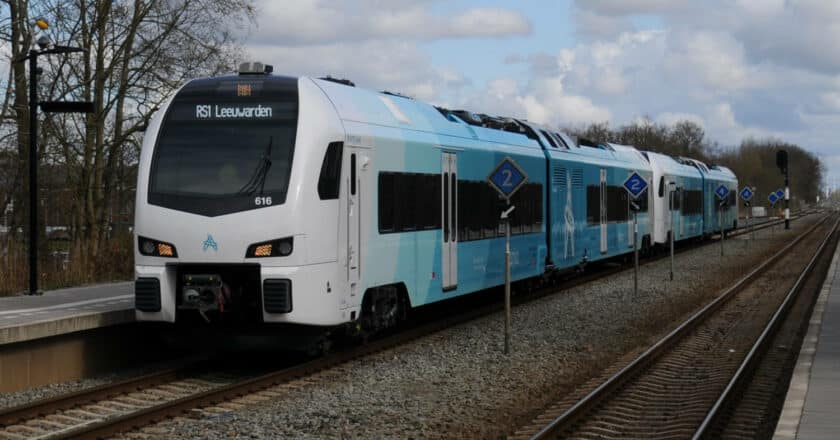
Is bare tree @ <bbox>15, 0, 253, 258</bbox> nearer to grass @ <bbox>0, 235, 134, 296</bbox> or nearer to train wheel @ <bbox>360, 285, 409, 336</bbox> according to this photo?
grass @ <bbox>0, 235, 134, 296</bbox>

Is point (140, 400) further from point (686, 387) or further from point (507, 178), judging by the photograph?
point (686, 387)

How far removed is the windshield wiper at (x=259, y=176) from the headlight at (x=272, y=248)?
0.57 m

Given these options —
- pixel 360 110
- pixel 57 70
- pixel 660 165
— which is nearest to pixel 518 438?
pixel 360 110

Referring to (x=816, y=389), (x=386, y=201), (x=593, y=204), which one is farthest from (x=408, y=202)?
(x=593, y=204)

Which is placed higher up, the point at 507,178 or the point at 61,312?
the point at 507,178

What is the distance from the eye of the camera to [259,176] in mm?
12133

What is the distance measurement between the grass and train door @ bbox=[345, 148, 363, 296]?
6.94 m

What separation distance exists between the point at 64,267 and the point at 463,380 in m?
10.7

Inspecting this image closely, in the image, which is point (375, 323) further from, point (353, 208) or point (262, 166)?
point (262, 166)

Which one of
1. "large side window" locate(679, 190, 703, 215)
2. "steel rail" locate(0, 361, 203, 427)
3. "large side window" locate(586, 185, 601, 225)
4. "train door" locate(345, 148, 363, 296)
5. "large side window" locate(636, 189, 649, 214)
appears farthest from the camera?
"large side window" locate(679, 190, 703, 215)

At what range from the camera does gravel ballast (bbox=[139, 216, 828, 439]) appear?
991 cm

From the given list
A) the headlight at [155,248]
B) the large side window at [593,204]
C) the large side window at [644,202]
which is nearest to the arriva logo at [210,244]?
the headlight at [155,248]

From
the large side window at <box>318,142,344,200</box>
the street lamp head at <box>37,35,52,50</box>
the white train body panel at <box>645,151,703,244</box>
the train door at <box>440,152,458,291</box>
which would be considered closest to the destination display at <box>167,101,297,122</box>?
the large side window at <box>318,142,344,200</box>

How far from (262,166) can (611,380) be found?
452 cm
